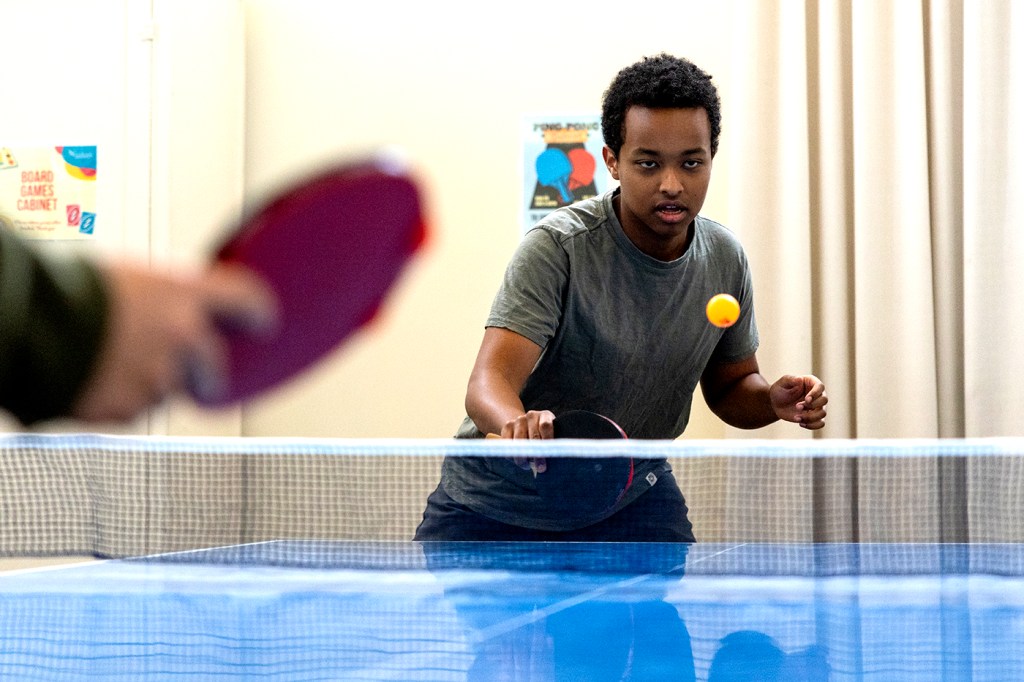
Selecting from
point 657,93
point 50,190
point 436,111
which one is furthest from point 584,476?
point 50,190

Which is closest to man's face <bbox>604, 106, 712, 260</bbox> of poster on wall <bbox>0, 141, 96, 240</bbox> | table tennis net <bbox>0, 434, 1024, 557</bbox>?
table tennis net <bbox>0, 434, 1024, 557</bbox>

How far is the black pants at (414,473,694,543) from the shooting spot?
2.32 m

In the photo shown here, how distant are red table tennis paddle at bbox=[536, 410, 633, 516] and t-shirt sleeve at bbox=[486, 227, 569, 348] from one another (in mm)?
168

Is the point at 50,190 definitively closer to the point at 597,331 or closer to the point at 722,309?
Result: the point at 597,331

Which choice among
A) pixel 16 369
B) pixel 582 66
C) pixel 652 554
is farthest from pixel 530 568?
pixel 582 66

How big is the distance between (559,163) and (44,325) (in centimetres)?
361

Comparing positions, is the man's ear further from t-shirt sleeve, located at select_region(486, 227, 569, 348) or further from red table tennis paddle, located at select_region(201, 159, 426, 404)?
red table tennis paddle, located at select_region(201, 159, 426, 404)

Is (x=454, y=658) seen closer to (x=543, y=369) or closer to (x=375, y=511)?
(x=543, y=369)

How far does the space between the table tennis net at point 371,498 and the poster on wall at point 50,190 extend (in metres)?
0.82

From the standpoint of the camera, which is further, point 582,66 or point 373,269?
point 582,66

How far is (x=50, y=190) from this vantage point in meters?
4.10

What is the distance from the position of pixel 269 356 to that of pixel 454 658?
2.27 ft

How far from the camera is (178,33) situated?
4.03 meters

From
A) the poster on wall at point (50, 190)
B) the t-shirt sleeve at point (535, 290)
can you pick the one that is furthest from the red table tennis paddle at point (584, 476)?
the poster on wall at point (50, 190)
